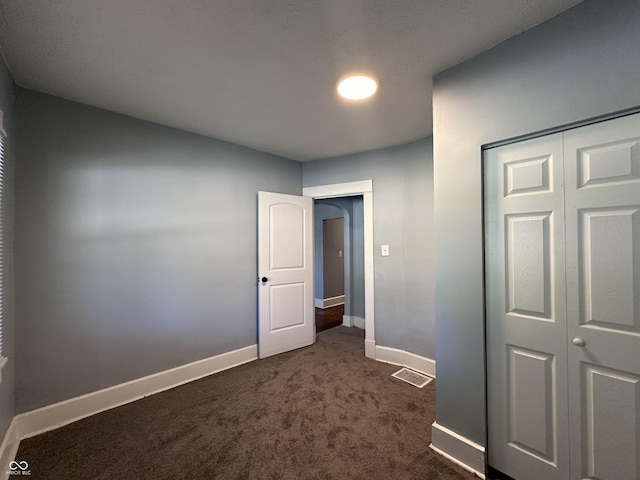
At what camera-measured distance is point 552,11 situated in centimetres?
127

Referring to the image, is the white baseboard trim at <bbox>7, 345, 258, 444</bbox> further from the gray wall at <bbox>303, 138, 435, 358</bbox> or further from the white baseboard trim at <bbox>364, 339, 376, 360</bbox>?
the gray wall at <bbox>303, 138, 435, 358</bbox>

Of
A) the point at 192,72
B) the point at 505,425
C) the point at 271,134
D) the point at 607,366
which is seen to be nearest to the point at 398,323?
the point at 505,425

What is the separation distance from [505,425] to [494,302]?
666 millimetres

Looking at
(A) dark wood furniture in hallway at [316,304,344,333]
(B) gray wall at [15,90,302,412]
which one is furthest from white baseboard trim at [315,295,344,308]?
(B) gray wall at [15,90,302,412]

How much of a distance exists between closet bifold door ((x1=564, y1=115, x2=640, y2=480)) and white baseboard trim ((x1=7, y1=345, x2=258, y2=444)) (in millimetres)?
2745

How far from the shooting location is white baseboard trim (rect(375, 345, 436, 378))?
274cm

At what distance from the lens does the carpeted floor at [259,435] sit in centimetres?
157

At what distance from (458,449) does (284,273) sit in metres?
2.31

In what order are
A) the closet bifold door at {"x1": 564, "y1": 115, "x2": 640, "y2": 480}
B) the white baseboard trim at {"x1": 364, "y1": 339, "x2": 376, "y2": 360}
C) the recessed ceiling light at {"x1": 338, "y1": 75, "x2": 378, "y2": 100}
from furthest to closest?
the white baseboard trim at {"x1": 364, "y1": 339, "x2": 376, "y2": 360}
the recessed ceiling light at {"x1": 338, "y1": 75, "x2": 378, "y2": 100}
the closet bifold door at {"x1": 564, "y1": 115, "x2": 640, "y2": 480}

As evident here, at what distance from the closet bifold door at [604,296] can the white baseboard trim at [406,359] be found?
147 centimetres

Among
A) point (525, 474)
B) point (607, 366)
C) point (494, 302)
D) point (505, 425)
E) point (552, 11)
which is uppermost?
point (552, 11)

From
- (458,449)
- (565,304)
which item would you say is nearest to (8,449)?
(458,449)

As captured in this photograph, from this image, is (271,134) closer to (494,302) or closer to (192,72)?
(192,72)

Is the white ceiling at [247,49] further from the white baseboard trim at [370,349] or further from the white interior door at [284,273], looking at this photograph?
the white baseboard trim at [370,349]
